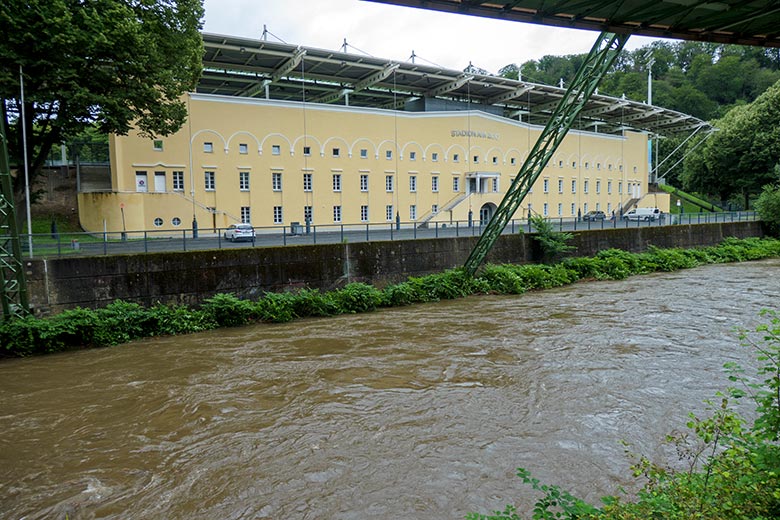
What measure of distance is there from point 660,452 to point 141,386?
373 inches

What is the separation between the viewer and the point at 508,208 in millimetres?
20047

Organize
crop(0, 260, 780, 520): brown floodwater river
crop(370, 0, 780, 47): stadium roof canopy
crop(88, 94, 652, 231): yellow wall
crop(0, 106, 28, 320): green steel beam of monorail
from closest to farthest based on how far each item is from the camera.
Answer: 1. crop(0, 260, 780, 520): brown floodwater river
2. crop(370, 0, 780, 47): stadium roof canopy
3. crop(0, 106, 28, 320): green steel beam of monorail
4. crop(88, 94, 652, 231): yellow wall

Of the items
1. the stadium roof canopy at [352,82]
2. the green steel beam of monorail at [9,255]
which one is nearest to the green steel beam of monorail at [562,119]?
the green steel beam of monorail at [9,255]

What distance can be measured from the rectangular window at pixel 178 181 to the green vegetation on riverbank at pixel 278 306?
59.3 feet

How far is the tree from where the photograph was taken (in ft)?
54.9

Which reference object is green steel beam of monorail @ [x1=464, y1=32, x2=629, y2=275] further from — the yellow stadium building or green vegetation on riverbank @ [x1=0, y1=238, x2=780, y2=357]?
the yellow stadium building

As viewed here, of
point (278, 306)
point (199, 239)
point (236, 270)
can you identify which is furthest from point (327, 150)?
point (278, 306)

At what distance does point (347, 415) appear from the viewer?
885cm

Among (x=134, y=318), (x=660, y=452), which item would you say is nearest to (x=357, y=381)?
(x=660, y=452)

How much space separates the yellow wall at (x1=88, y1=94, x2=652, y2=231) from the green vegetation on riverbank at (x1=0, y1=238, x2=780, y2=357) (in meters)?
16.9

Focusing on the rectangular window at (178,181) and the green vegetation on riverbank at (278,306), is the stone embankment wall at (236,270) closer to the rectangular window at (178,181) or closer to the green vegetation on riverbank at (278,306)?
the green vegetation on riverbank at (278,306)

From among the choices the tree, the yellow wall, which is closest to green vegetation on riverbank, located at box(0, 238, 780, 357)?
the tree

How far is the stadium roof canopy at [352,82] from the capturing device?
3503 centimetres

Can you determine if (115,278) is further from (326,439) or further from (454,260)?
(454,260)
